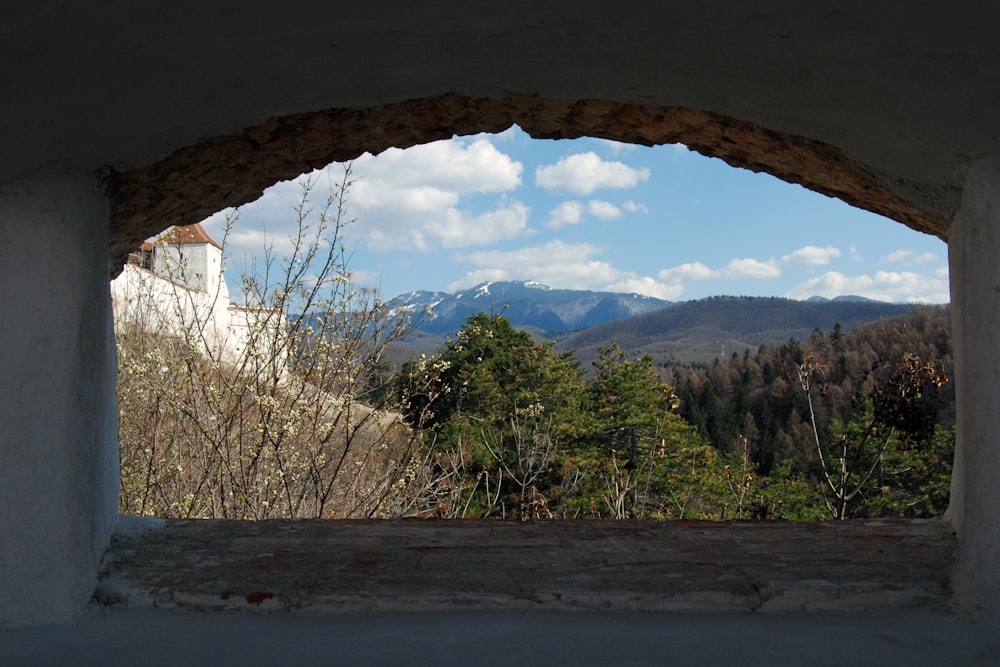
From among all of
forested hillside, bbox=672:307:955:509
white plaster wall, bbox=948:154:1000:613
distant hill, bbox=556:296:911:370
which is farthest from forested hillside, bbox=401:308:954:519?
distant hill, bbox=556:296:911:370

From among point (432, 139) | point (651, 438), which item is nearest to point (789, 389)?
point (651, 438)

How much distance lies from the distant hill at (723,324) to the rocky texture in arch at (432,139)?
68760mm

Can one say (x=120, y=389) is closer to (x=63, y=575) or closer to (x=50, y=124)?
(x=63, y=575)

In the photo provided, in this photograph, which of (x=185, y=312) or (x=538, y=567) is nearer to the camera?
(x=538, y=567)

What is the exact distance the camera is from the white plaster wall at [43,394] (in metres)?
1.73

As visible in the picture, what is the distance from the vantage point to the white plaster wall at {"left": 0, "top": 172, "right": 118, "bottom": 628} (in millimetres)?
1733

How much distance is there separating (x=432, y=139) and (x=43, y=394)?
1.18 m

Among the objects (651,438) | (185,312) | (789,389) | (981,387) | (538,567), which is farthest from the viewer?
(789,389)

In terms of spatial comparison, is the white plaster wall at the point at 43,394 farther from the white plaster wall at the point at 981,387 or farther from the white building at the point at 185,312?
the white building at the point at 185,312

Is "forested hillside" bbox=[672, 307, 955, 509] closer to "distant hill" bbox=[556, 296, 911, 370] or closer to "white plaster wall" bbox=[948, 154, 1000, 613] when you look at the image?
"white plaster wall" bbox=[948, 154, 1000, 613]

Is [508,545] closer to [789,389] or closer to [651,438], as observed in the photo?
[651,438]

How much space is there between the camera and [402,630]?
68.2 inches

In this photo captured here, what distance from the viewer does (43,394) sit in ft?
5.76

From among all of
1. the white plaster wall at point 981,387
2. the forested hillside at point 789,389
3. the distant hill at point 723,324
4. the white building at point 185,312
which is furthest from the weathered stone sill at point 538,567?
the distant hill at point 723,324
